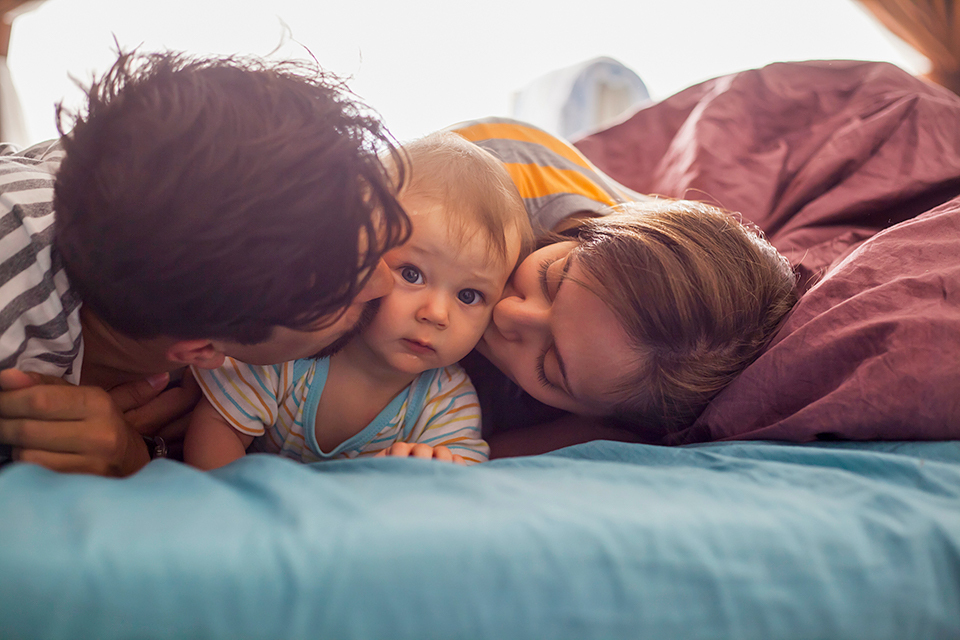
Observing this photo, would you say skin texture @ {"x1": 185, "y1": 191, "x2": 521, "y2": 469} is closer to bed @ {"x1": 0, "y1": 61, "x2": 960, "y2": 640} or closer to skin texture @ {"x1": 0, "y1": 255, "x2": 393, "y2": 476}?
skin texture @ {"x1": 0, "y1": 255, "x2": 393, "y2": 476}

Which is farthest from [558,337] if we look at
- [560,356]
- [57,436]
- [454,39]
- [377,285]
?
[454,39]

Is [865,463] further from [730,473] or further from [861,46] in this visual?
[861,46]

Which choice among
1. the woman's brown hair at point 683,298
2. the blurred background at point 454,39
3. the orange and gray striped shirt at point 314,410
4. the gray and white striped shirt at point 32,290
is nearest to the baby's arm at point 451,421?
the orange and gray striped shirt at point 314,410

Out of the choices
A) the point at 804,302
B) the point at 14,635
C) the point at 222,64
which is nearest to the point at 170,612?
the point at 14,635

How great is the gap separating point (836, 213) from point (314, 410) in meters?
0.94

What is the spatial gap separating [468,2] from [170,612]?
248 centimetres

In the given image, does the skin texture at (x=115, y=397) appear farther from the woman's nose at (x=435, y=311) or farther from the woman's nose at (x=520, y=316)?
the woman's nose at (x=520, y=316)

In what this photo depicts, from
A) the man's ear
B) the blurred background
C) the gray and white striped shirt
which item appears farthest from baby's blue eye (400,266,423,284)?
the blurred background

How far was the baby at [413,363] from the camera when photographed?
74cm

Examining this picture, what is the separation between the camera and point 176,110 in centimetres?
52

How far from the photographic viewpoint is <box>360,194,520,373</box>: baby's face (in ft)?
2.41

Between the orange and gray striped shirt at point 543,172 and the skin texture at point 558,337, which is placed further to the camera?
the orange and gray striped shirt at point 543,172

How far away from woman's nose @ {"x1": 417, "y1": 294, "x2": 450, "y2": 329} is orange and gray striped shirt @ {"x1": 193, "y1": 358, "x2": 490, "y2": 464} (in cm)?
17

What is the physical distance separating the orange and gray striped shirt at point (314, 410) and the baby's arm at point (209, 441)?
0.02 metres
